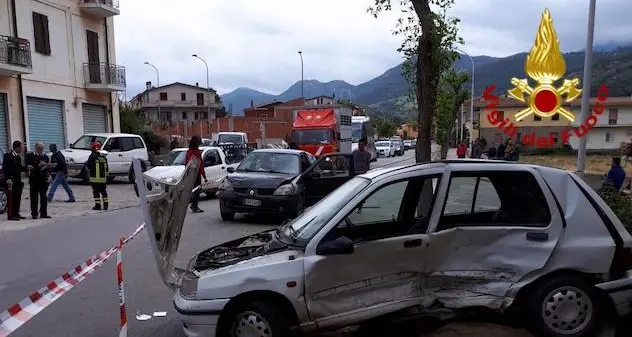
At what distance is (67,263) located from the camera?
7.46m

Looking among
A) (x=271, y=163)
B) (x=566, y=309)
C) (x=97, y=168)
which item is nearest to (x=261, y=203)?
(x=271, y=163)

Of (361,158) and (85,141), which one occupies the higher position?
(85,141)

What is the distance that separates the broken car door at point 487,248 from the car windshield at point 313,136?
69.7 feet

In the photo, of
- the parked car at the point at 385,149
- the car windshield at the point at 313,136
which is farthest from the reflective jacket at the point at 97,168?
the parked car at the point at 385,149

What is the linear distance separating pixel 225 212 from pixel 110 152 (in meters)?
11.1

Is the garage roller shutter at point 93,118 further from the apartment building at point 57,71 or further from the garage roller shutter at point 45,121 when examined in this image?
the garage roller shutter at point 45,121

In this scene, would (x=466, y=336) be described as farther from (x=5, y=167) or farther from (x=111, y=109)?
(x=111, y=109)

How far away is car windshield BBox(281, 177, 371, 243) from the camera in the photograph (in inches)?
170

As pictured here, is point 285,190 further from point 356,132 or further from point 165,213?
point 356,132

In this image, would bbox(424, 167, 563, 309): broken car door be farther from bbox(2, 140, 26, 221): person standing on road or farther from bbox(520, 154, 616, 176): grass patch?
bbox(520, 154, 616, 176): grass patch

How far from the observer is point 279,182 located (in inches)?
422

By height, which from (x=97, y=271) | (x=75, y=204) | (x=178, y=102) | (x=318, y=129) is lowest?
(x=75, y=204)

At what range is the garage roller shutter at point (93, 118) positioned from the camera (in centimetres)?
2600

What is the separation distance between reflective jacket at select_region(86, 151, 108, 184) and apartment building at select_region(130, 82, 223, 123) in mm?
64420
